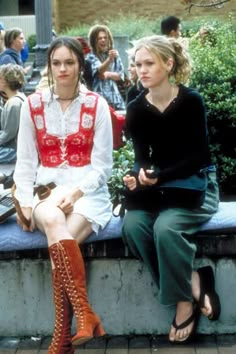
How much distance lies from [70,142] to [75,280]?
867 mm

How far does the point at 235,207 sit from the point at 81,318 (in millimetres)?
1259

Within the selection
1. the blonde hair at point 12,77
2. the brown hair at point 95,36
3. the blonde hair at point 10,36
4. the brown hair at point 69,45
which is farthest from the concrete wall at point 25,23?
the brown hair at point 69,45

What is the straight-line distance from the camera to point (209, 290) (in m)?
5.07

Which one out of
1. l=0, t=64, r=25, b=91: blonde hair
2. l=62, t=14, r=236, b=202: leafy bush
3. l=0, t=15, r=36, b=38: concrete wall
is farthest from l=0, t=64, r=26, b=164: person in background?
l=0, t=15, r=36, b=38: concrete wall

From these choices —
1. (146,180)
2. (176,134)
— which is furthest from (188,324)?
(176,134)

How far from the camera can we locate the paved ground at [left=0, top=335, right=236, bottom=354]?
4945 millimetres

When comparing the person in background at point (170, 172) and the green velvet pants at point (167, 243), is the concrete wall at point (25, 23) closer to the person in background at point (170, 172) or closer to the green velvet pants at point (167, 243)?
the person in background at point (170, 172)

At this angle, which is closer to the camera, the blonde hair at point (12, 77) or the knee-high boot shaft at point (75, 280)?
the knee-high boot shaft at point (75, 280)

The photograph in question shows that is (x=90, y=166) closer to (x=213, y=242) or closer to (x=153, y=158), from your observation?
(x=153, y=158)

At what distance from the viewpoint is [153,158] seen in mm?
5121

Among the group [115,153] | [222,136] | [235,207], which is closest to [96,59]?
[222,136]

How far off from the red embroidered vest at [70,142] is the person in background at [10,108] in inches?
132

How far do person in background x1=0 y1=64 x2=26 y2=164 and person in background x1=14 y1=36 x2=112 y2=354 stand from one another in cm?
325

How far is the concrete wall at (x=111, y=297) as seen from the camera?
16.9ft
